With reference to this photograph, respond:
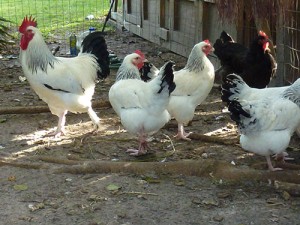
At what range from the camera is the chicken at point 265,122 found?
4.26 metres

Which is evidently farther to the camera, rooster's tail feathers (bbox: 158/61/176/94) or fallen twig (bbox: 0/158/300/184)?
rooster's tail feathers (bbox: 158/61/176/94)

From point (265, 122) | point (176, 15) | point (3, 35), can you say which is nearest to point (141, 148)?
point (265, 122)

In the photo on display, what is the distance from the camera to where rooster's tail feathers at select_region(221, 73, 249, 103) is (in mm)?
4516

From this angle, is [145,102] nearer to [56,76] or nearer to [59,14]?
[56,76]

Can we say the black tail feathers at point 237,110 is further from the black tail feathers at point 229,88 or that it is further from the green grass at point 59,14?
the green grass at point 59,14

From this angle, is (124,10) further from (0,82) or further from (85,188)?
(85,188)

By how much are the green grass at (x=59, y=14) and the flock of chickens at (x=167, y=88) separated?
753 cm

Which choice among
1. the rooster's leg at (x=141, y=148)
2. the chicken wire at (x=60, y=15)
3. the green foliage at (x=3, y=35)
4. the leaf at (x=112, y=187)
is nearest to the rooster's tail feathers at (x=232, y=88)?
the rooster's leg at (x=141, y=148)

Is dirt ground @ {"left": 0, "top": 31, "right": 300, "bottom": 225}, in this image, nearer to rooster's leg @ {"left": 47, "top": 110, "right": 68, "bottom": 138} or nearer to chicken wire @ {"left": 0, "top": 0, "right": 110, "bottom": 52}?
rooster's leg @ {"left": 47, "top": 110, "right": 68, "bottom": 138}

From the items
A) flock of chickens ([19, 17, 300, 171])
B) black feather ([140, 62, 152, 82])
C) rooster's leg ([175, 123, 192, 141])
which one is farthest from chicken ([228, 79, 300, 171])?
black feather ([140, 62, 152, 82])

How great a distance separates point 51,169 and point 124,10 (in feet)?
32.4

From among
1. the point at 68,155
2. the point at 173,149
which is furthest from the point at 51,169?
the point at 173,149

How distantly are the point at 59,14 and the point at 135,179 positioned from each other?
12.7m

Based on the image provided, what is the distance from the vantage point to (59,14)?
1611 cm
